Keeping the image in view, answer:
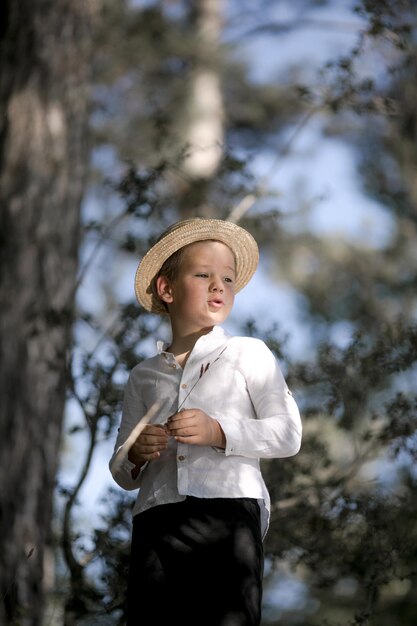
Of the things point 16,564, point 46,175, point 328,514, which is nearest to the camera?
point 328,514

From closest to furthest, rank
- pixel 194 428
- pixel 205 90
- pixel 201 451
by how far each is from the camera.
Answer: pixel 194 428 → pixel 201 451 → pixel 205 90

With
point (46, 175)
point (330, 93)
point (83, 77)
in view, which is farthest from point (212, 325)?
point (83, 77)

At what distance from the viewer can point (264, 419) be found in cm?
332

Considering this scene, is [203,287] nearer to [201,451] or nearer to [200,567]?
[201,451]

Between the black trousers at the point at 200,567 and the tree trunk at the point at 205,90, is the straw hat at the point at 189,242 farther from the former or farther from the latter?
the tree trunk at the point at 205,90

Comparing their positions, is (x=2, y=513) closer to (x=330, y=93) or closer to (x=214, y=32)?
(x=330, y=93)

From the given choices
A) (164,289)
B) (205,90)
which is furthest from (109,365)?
(205,90)

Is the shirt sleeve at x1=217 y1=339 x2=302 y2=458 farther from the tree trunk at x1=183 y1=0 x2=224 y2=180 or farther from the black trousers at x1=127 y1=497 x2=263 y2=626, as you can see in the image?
the tree trunk at x1=183 y1=0 x2=224 y2=180

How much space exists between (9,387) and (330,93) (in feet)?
7.49

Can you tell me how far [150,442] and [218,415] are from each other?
226 mm

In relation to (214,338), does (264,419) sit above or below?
below

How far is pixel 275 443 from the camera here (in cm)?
330

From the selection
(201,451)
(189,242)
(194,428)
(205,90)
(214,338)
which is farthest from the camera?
(205,90)

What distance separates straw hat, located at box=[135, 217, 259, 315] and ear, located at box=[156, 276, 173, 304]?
0.06 meters
